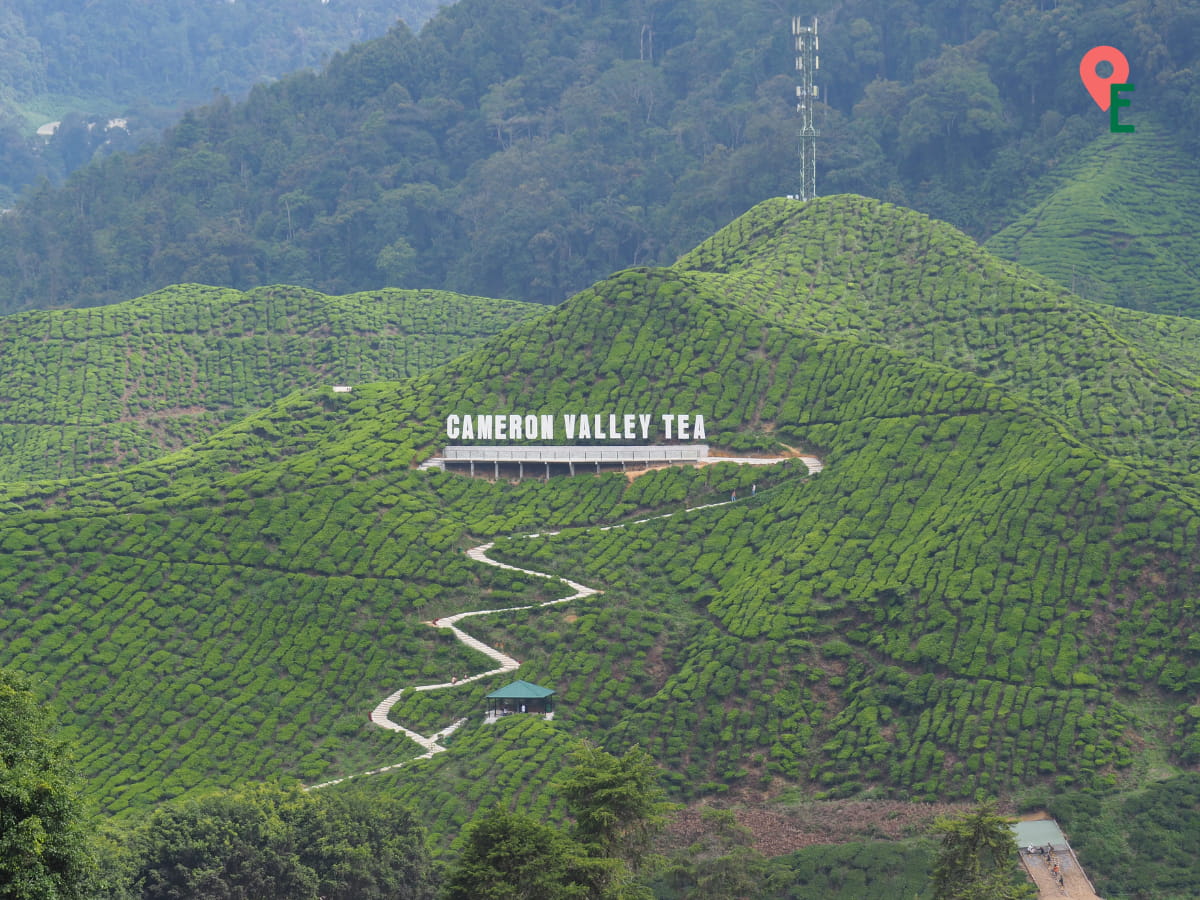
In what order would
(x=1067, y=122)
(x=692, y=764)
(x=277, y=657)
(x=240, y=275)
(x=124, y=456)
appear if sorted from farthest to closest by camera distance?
(x=240, y=275) → (x=1067, y=122) → (x=124, y=456) → (x=277, y=657) → (x=692, y=764)

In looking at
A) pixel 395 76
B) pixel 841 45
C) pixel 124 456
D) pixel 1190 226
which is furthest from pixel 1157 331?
pixel 395 76

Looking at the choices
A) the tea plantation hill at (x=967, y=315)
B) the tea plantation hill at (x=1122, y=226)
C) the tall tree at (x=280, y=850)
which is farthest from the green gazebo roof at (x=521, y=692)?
the tea plantation hill at (x=1122, y=226)

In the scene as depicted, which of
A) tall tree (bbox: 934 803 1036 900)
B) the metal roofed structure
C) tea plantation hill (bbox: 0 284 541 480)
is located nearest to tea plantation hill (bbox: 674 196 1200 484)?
the metal roofed structure

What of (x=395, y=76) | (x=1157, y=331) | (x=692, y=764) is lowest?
(x=692, y=764)

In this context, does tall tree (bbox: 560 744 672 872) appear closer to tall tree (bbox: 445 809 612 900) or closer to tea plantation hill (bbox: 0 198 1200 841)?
tall tree (bbox: 445 809 612 900)

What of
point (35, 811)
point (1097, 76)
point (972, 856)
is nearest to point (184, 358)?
point (972, 856)

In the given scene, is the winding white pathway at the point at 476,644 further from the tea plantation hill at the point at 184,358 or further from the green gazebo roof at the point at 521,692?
the tea plantation hill at the point at 184,358

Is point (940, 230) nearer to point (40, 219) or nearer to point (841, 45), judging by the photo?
point (841, 45)

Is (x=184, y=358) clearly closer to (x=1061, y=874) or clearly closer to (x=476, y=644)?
(x=476, y=644)
